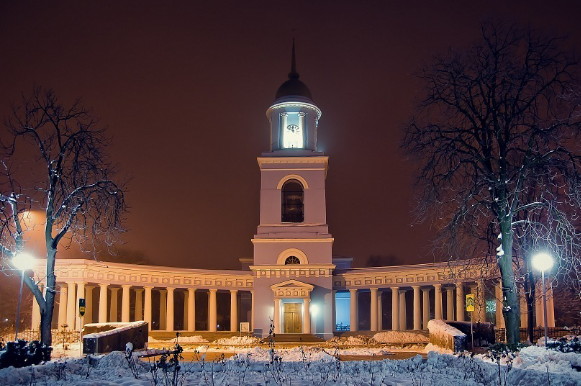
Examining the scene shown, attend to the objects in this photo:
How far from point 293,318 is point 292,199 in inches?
339

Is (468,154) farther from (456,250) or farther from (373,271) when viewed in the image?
(373,271)

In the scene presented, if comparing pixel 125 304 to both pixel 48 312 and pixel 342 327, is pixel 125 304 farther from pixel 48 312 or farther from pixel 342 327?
pixel 48 312

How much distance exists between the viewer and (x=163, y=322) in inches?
2271

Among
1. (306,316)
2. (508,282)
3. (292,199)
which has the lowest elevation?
(306,316)

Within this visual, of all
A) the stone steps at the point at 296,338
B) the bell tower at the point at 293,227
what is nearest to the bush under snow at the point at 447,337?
the stone steps at the point at 296,338

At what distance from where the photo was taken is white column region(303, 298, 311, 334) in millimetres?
46656

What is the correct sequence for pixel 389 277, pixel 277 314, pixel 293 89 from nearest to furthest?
pixel 277 314
pixel 293 89
pixel 389 277

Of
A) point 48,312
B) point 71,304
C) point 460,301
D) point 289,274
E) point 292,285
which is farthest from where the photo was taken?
point 289,274

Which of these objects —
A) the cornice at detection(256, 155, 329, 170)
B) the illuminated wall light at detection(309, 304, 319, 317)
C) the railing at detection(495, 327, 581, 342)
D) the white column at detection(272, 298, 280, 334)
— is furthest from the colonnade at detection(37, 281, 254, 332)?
the railing at detection(495, 327, 581, 342)

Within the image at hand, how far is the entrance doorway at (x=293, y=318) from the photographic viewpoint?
47188mm

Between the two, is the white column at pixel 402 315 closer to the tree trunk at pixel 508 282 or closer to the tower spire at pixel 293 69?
the tower spire at pixel 293 69

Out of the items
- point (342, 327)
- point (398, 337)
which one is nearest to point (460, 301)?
point (398, 337)

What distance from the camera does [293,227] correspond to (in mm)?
48781

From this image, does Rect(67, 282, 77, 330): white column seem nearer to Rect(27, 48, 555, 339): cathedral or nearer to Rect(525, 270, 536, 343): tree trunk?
Rect(27, 48, 555, 339): cathedral
